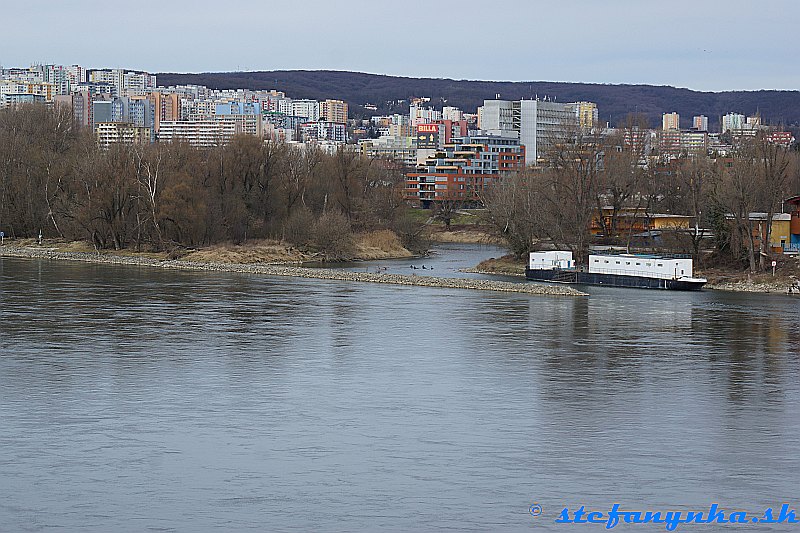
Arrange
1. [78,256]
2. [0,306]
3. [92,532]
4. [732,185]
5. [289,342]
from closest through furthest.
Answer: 1. [92,532]
2. [289,342]
3. [0,306]
4. [732,185]
5. [78,256]

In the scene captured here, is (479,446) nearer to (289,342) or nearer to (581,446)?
(581,446)

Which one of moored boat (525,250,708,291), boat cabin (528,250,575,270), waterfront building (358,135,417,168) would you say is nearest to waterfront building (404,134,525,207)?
waterfront building (358,135,417,168)

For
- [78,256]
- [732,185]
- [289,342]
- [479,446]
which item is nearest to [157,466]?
[479,446]

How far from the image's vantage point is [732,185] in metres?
38.6

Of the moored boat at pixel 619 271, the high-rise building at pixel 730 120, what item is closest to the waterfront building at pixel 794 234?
the moored boat at pixel 619 271

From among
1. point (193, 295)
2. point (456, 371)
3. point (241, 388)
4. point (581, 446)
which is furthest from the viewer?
point (193, 295)

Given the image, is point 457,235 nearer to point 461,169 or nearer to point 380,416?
point 461,169

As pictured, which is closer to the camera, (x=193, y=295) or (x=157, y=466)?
(x=157, y=466)

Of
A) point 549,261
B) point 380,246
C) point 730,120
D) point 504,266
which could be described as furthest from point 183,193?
point 730,120

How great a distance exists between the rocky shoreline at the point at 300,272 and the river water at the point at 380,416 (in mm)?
6921

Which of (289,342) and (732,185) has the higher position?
(732,185)

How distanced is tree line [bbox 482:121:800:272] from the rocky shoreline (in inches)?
287

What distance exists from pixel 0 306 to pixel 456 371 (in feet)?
46.1

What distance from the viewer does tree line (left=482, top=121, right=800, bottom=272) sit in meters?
38.2
